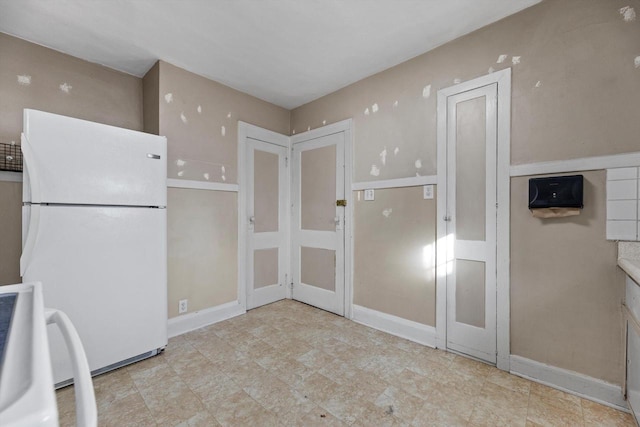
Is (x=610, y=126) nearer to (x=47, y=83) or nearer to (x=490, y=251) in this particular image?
(x=490, y=251)

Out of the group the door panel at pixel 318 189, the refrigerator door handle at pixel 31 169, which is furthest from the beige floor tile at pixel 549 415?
the refrigerator door handle at pixel 31 169

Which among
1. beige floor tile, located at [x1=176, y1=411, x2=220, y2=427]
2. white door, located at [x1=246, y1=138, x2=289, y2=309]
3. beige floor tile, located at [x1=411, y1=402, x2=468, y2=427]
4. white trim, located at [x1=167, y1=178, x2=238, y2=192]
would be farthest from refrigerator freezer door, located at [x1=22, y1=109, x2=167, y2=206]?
beige floor tile, located at [x1=411, y1=402, x2=468, y2=427]

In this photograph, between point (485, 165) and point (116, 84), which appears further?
point (116, 84)

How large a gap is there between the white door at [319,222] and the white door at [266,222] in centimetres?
16

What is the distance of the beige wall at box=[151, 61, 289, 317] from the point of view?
8.43 ft

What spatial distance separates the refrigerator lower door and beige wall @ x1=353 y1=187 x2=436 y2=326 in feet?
5.97

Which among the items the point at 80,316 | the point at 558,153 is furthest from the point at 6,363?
the point at 558,153

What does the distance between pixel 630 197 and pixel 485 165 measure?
78cm

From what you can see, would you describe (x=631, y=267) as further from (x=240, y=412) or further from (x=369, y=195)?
(x=240, y=412)

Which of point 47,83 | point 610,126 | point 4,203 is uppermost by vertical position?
point 47,83

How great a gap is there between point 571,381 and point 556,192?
120 centimetres

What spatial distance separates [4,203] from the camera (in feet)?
6.85

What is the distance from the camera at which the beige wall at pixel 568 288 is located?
5.39 ft

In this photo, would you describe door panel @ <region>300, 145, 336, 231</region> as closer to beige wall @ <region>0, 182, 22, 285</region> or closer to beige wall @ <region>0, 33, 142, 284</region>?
beige wall @ <region>0, 33, 142, 284</region>
